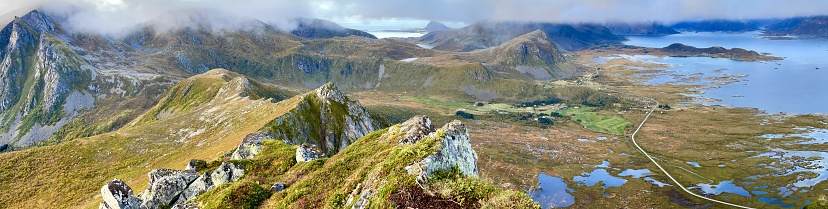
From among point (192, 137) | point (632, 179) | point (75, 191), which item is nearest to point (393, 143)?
point (75, 191)

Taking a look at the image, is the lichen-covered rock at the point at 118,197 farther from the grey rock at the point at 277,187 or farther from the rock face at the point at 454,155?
the rock face at the point at 454,155

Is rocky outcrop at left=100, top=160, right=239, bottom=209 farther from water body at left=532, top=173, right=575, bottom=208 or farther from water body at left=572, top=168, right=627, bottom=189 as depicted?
water body at left=572, top=168, right=627, bottom=189

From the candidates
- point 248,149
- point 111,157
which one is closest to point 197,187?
point 248,149

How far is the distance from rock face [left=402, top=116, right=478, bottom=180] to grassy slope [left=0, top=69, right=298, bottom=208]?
2083 inches

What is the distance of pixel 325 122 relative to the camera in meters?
112

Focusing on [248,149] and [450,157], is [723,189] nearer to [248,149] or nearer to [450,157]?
[248,149]

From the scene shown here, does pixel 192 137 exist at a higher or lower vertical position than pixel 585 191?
higher

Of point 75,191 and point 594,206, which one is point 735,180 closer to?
point 594,206

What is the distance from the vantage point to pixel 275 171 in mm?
40781

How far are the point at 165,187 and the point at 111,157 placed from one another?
229ft

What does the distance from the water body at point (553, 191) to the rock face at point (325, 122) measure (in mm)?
68466

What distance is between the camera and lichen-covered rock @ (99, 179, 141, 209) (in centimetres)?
3725

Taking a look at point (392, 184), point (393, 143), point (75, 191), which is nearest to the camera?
point (392, 184)

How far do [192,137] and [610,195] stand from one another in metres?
134
